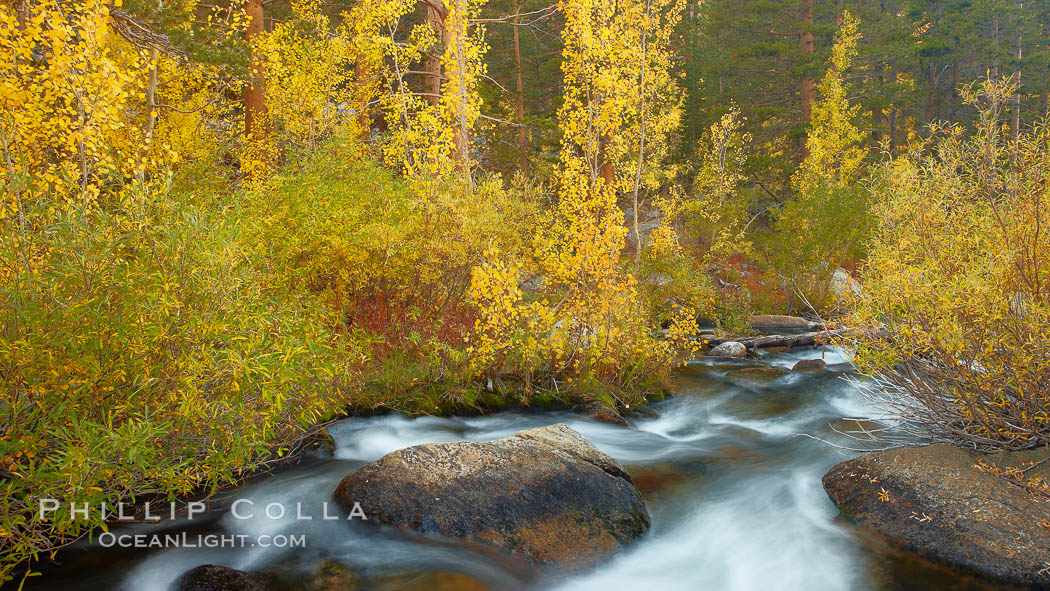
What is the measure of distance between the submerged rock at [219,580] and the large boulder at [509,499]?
3.20ft

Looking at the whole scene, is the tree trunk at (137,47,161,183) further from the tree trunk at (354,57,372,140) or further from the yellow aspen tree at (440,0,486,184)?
the tree trunk at (354,57,372,140)

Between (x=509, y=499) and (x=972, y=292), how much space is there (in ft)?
12.7

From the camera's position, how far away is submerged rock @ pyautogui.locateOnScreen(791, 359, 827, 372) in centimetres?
988

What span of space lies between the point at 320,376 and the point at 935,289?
4.88 m

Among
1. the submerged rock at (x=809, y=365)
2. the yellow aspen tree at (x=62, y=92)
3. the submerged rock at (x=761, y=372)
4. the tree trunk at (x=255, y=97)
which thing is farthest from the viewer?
the tree trunk at (x=255, y=97)

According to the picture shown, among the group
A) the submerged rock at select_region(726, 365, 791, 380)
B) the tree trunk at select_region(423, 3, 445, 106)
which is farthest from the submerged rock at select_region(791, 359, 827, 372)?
the tree trunk at select_region(423, 3, 445, 106)

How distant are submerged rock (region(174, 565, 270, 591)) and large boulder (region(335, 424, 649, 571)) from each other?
0.98m

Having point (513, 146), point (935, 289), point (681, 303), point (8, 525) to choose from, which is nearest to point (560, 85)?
point (513, 146)

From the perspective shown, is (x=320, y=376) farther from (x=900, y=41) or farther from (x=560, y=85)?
(x=900, y=41)

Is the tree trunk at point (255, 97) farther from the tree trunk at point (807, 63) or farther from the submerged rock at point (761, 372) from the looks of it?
the tree trunk at point (807, 63)

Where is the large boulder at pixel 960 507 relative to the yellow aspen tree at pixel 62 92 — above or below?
below

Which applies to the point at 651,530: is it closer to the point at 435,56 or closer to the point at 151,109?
the point at 151,109

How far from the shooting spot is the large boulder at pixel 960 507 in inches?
162

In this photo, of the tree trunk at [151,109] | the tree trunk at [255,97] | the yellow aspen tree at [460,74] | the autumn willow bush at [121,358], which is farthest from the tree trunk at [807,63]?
the autumn willow bush at [121,358]
